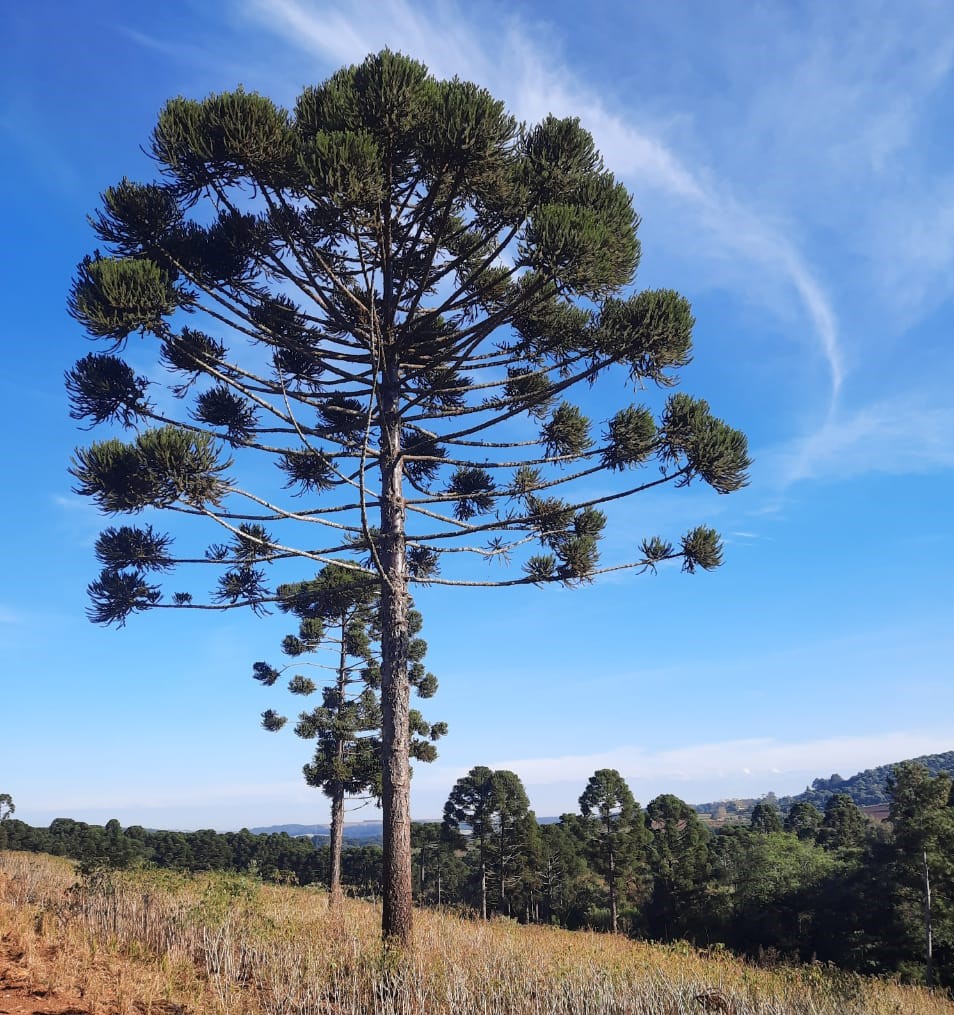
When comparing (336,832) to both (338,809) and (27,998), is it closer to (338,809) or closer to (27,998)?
(338,809)

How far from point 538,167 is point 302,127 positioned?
3.16 meters

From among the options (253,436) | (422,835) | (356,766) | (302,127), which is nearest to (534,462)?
(253,436)

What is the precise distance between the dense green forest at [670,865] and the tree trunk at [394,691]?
1449 centimetres

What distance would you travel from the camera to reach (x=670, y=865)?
43594mm

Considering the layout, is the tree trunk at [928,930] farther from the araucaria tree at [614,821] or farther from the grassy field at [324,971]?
the grassy field at [324,971]

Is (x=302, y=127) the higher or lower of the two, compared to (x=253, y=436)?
higher

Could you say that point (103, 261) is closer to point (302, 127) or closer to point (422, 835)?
point (302, 127)

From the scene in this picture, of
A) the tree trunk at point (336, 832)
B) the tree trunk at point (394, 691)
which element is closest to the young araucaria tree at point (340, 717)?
the tree trunk at point (336, 832)

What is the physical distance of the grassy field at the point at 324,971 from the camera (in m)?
6.12

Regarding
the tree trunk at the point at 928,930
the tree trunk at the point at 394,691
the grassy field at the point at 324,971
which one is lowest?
the tree trunk at the point at 928,930

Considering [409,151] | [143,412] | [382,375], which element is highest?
[409,151]

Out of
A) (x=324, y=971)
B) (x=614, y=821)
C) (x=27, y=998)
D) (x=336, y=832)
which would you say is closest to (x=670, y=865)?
(x=614, y=821)

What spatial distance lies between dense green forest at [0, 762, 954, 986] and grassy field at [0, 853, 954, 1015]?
43.3 ft

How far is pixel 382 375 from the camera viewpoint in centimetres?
1077
